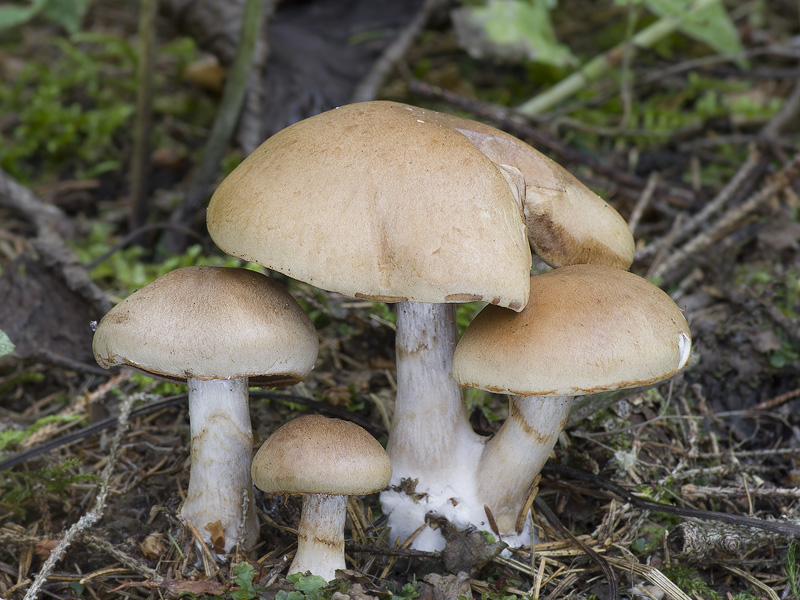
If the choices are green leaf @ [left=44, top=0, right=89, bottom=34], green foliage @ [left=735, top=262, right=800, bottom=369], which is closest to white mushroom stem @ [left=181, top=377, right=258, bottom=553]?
green foliage @ [left=735, top=262, right=800, bottom=369]

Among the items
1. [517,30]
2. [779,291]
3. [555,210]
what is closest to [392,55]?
[517,30]

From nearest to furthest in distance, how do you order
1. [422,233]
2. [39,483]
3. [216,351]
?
[422,233], [216,351], [39,483]

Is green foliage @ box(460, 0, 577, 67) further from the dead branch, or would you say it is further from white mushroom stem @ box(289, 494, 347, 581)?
white mushroom stem @ box(289, 494, 347, 581)

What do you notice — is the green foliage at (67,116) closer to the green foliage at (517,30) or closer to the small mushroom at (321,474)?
the green foliage at (517,30)

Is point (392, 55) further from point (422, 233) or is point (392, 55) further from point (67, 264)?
point (422, 233)

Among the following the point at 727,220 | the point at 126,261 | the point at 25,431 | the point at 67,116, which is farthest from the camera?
the point at 67,116

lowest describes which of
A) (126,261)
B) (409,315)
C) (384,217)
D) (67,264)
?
(126,261)
